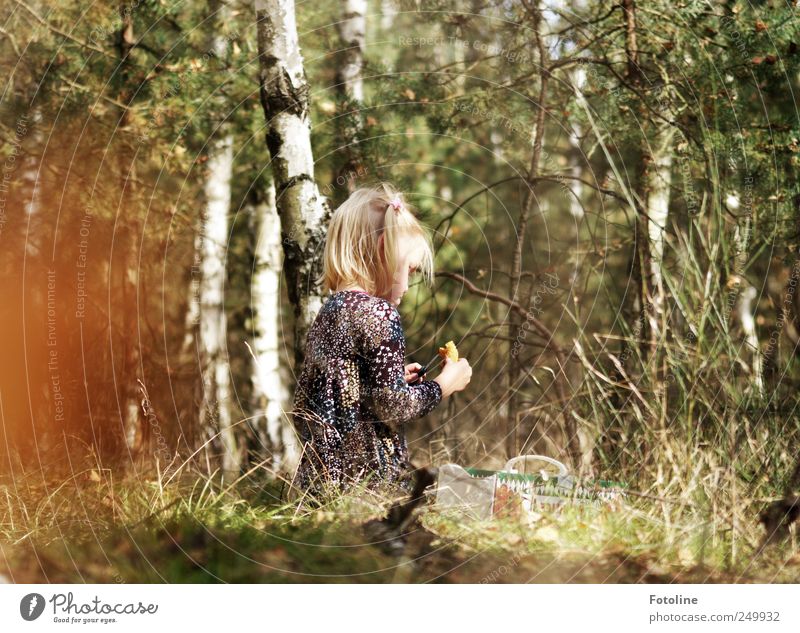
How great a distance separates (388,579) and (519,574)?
0.49 metres

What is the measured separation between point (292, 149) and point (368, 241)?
83 cm

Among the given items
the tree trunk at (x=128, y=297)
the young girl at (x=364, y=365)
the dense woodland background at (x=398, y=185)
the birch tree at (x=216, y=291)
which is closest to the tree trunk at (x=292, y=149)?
the dense woodland background at (x=398, y=185)

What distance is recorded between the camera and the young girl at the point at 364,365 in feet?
10.9

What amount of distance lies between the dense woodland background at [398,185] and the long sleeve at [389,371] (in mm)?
535

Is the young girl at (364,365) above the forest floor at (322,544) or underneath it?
above

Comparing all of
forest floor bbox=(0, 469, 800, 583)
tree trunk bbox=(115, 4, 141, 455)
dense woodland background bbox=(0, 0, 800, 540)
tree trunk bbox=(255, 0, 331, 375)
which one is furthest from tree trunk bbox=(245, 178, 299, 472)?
forest floor bbox=(0, 469, 800, 583)

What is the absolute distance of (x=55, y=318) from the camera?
4.00 m

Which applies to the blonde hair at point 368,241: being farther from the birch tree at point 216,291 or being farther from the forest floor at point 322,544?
the birch tree at point 216,291

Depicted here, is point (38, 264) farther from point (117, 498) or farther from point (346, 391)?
point (346, 391)

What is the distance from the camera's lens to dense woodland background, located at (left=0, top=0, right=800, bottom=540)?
3973 mm

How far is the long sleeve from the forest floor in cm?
39

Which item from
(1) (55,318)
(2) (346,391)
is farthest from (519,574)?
(1) (55,318)

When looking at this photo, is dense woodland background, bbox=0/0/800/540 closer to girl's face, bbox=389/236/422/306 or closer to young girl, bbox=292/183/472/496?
young girl, bbox=292/183/472/496

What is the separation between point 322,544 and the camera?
343 centimetres
